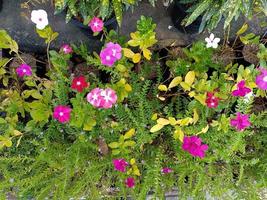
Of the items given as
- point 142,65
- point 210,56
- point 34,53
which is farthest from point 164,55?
point 34,53

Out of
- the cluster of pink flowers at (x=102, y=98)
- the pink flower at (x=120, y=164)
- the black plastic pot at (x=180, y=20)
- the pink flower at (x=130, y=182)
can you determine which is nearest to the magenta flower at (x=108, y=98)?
the cluster of pink flowers at (x=102, y=98)

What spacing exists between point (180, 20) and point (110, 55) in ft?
2.05

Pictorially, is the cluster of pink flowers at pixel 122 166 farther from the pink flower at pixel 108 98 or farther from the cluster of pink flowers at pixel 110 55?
the cluster of pink flowers at pixel 110 55

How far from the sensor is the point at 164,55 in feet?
6.98

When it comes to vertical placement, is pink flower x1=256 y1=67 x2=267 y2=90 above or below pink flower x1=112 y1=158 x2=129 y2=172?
above

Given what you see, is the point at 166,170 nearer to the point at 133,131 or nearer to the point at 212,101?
the point at 133,131

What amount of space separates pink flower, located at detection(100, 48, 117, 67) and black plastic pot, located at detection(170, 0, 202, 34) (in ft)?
1.89

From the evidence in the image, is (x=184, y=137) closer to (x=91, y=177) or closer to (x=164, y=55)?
(x=91, y=177)

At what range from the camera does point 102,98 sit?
162cm

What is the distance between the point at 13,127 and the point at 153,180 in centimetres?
65

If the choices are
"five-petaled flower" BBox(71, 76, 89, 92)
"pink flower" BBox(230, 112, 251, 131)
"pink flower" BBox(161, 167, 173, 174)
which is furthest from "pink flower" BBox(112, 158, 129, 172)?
"pink flower" BBox(230, 112, 251, 131)

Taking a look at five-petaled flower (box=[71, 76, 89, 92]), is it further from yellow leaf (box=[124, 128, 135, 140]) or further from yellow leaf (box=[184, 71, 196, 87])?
yellow leaf (box=[184, 71, 196, 87])

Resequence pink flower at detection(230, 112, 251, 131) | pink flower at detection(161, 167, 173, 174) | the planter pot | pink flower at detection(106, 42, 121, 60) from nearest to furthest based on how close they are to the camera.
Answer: pink flower at detection(230, 112, 251, 131), pink flower at detection(106, 42, 121, 60), pink flower at detection(161, 167, 173, 174), the planter pot

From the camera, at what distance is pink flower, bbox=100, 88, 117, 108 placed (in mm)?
1616
